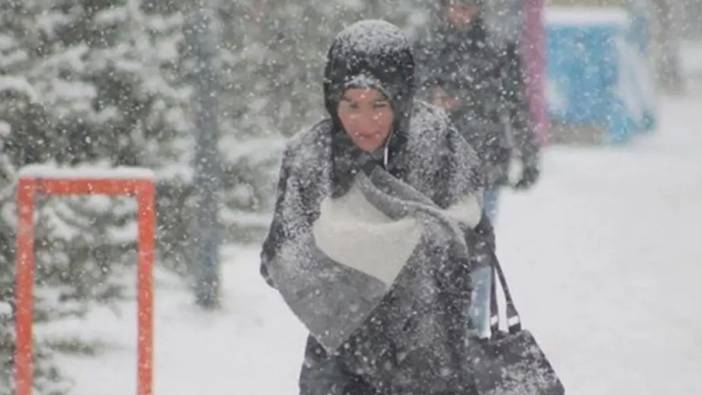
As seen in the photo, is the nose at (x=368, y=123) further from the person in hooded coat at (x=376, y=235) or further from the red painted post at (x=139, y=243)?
the red painted post at (x=139, y=243)

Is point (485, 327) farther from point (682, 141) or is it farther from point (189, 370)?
point (682, 141)

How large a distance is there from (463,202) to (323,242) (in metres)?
0.39

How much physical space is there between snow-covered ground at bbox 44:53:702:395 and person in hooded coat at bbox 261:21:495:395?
326 centimetres

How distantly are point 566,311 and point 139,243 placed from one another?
5.29 meters

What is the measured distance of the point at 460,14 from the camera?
8195 mm

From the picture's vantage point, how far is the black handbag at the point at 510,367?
4629 millimetres

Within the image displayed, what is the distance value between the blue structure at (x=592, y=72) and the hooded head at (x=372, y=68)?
1621cm

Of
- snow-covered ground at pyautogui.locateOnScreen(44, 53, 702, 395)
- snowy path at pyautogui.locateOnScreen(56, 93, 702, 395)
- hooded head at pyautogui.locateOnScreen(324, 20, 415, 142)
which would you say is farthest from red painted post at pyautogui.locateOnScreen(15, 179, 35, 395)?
hooded head at pyautogui.locateOnScreen(324, 20, 415, 142)

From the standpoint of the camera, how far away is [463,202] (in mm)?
4539

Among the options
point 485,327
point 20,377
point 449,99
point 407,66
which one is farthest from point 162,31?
point 407,66

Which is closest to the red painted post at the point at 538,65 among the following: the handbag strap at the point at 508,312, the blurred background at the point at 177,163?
the blurred background at the point at 177,163

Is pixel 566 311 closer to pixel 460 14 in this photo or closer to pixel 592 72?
pixel 460 14

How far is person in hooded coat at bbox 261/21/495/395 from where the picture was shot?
439cm

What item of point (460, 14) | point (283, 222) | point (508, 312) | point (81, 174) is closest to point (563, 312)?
point (460, 14)
